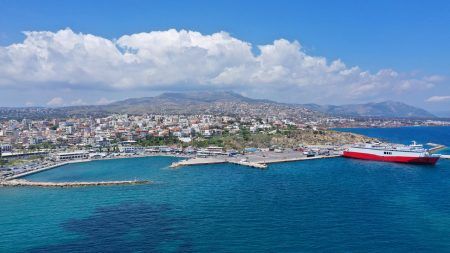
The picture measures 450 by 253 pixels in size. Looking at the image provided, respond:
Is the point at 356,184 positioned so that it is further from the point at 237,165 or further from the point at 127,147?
the point at 127,147

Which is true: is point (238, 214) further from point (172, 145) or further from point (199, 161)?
point (172, 145)

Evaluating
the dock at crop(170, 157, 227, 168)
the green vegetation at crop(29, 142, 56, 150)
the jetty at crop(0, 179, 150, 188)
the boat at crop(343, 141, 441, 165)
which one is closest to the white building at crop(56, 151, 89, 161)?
the green vegetation at crop(29, 142, 56, 150)

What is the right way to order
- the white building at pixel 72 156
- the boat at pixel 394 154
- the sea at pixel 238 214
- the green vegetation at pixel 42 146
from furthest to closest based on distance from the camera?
the green vegetation at pixel 42 146, the white building at pixel 72 156, the boat at pixel 394 154, the sea at pixel 238 214

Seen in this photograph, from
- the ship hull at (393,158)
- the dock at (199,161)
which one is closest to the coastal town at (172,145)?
the dock at (199,161)

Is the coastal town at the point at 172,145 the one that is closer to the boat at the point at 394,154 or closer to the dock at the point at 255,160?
the dock at the point at 255,160

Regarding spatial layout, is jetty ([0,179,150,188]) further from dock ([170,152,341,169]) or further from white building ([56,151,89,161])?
white building ([56,151,89,161])

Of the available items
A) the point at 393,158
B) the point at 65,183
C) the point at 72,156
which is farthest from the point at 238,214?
the point at 72,156

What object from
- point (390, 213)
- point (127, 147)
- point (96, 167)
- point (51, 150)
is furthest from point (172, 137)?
point (390, 213)
